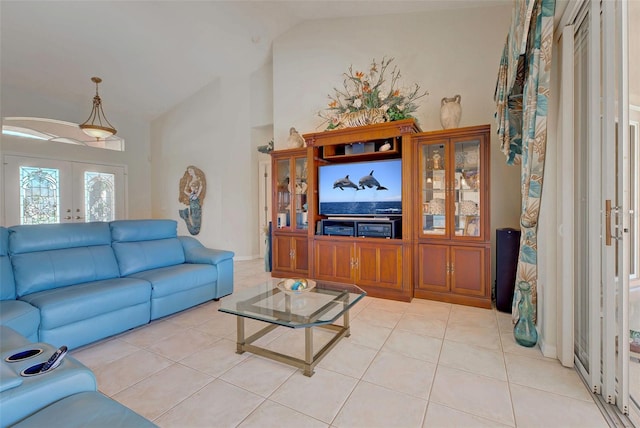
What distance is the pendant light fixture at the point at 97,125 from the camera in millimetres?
4371

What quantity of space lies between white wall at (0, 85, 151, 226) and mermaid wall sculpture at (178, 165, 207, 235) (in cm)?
124

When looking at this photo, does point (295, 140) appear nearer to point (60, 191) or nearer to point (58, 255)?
point (58, 255)

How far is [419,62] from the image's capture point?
385cm

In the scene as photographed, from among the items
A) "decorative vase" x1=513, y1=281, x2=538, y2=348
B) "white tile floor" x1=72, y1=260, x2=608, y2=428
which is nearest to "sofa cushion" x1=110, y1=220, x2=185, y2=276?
"white tile floor" x1=72, y1=260, x2=608, y2=428

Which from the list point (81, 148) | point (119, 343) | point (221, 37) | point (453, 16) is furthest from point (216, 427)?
point (81, 148)

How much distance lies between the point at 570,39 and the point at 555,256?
57.8 inches

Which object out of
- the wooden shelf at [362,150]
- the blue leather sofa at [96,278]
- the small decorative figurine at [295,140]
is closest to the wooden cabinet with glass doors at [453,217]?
the wooden shelf at [362,150]

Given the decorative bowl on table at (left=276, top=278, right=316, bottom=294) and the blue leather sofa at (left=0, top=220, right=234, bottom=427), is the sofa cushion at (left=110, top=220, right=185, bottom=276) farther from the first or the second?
the decorative bowl on table at (left=276, top=278, right=316, bottom=294)

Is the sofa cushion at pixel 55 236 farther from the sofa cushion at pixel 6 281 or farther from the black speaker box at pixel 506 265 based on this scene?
the black speaker box at pixel 506 265

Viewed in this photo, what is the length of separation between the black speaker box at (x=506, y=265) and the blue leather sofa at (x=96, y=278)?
3.00 metres

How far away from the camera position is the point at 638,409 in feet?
4.68

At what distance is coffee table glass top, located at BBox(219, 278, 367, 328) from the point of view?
6.04ft

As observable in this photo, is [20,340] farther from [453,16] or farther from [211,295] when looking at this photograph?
[453,16]

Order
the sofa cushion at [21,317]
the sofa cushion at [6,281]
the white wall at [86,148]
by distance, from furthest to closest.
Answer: the white wall at [86,148], the sofa cushion at [6,281], the sofa cushion at [21,317]
